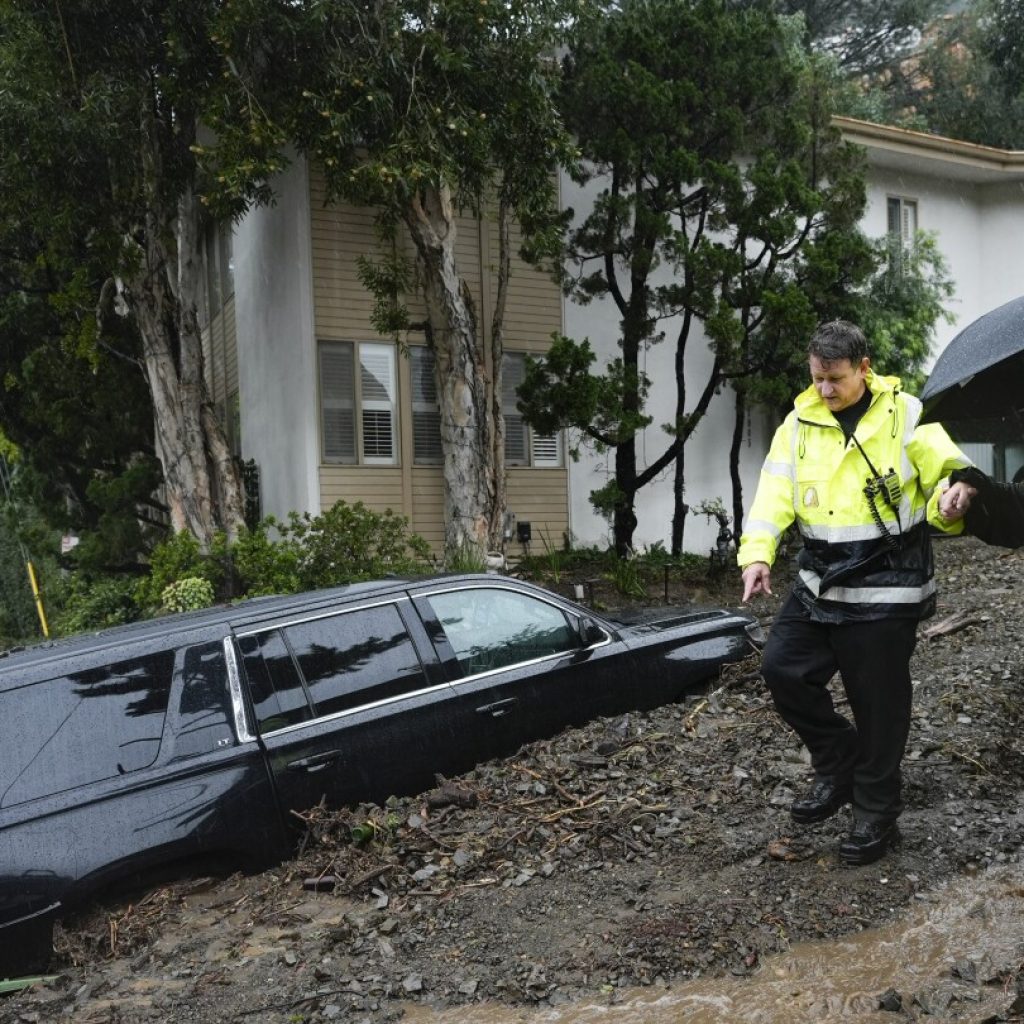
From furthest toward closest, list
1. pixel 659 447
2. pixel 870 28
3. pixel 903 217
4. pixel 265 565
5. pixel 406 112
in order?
pixel 870 28, pixel 903 217, pixel 659 447, pixel 265 565, pixel 406 112

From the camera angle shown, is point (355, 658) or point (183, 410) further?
point (183, 410)

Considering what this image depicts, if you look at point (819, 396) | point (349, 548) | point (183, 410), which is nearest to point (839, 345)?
point (819, 396)

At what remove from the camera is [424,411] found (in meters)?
16.4

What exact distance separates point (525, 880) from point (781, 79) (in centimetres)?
1393

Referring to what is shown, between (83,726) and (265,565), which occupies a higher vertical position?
(83,726)

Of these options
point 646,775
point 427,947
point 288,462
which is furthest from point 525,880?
point 288,462

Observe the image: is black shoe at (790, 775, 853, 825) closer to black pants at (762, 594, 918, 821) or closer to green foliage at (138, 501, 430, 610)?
black pants at (762, 594, 918, 821)

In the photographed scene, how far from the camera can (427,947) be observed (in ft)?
13.7

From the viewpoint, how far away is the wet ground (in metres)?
3.76

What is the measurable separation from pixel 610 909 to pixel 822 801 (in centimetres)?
95

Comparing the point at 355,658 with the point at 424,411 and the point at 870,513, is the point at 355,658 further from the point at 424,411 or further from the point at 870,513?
the point at 424,411

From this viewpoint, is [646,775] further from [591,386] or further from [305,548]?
[591,386]

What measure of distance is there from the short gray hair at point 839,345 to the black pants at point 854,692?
95cm

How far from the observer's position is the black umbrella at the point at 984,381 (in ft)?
11.9
